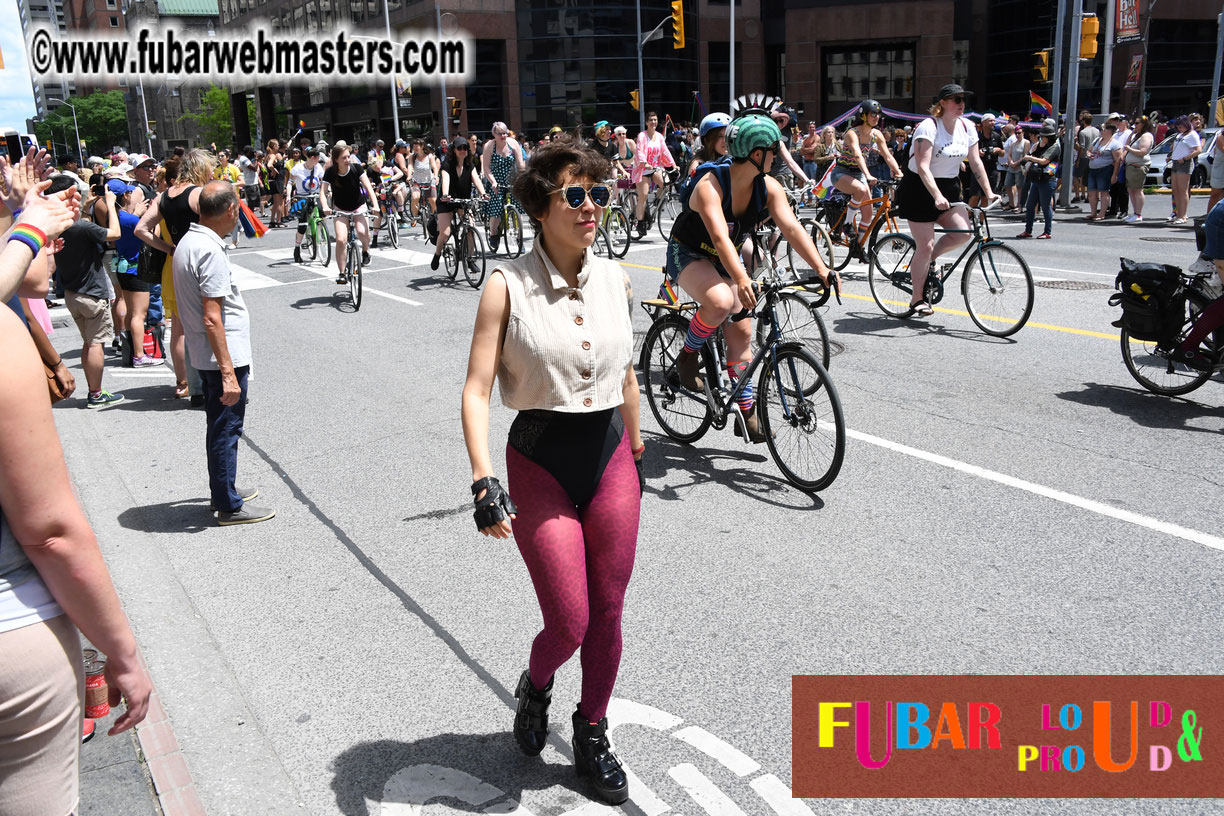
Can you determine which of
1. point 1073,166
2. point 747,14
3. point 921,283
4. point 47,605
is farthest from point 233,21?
point 47,605

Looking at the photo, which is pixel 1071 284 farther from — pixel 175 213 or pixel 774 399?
pixel 175 213

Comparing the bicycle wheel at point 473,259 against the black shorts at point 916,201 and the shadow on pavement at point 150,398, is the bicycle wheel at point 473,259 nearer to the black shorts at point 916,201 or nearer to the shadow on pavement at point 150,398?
the shadow on pavement at point 150,398

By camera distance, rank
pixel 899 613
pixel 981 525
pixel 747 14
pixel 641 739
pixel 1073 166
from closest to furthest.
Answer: pixel 641 739, pixel 899 613, pixel 981 525, pixel 1073 166, pixel 747 14

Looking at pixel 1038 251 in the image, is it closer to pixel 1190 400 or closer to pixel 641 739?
pixel 1190 400

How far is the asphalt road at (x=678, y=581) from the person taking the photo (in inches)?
128

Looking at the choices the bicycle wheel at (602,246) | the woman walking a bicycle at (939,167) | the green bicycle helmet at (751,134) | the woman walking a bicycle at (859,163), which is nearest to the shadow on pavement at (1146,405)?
the woman walking a bicycle at (939,167)

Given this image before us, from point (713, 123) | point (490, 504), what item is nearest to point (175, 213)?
point (713, 123)

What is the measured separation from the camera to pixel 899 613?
13.4ft

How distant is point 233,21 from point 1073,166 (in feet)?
289

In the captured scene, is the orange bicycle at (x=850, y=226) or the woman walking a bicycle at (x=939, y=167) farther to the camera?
the orange bicycle at (x=850, y=226)

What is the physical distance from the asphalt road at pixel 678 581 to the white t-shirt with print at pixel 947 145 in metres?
2.05

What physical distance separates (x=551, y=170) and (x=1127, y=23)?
27.2 m

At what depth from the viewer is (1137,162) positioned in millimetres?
18547

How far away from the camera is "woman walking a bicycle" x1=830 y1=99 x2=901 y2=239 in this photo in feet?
39.2
